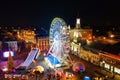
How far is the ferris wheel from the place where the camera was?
105 feet

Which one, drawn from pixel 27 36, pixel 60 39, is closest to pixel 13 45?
pixel 60 39

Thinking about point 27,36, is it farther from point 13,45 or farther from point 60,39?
point 60,39

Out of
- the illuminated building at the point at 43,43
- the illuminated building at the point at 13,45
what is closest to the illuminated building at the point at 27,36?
the illuminated building at the point at 43,43

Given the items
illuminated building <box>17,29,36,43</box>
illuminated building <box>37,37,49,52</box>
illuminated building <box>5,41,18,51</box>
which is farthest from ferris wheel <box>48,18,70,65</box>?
illuminated building <box>17,29,36,43</box>

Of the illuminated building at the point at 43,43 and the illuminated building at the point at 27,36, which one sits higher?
the illuminated building at the point at 27,36

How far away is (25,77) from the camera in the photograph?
26.9 meters

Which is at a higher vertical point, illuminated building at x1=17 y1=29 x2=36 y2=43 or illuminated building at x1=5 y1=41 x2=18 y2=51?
illuminated building at x1=17 y1=29 x2=36 y2=43

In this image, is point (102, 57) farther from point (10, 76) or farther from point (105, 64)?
point (10, 76)

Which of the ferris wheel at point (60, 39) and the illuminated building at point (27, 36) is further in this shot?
the illuminated building at point (27, 36)

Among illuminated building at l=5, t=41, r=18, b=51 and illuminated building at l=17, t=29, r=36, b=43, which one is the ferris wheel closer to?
illuminated building at l=5, t=41, r=18, b=51

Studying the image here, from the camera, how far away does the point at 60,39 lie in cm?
3253

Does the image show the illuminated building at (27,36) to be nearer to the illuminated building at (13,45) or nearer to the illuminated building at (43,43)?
the illuminated building at (43,43)

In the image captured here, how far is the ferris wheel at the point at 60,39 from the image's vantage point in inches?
1263

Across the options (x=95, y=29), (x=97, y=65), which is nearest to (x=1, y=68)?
(x=97, y=65)
